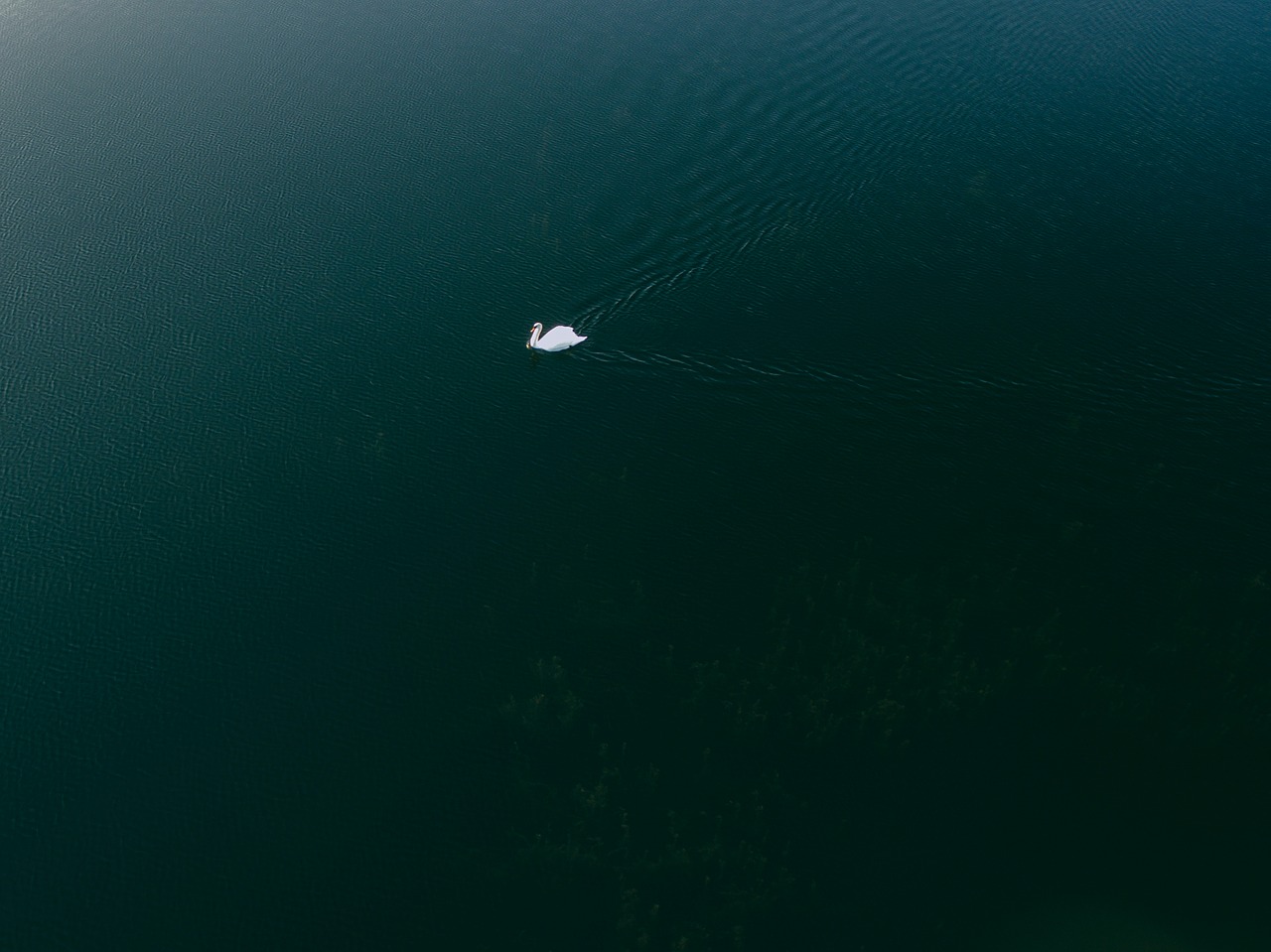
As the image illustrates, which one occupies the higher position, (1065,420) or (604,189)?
(604,189)

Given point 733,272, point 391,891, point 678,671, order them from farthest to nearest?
1. point 733,272
2. point 678,671
3. point 391,891

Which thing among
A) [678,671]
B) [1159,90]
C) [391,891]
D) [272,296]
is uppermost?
[1159,90]

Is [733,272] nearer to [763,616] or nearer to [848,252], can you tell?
[848,252]

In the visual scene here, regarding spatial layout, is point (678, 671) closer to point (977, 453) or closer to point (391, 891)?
point (391, 891)

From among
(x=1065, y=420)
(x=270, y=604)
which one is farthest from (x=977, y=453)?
(x=270, y=604)

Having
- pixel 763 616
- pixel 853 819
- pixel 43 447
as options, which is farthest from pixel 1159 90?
pixel 43 447

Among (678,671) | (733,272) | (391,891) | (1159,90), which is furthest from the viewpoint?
(1159,90)

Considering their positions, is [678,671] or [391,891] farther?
[678,671]
